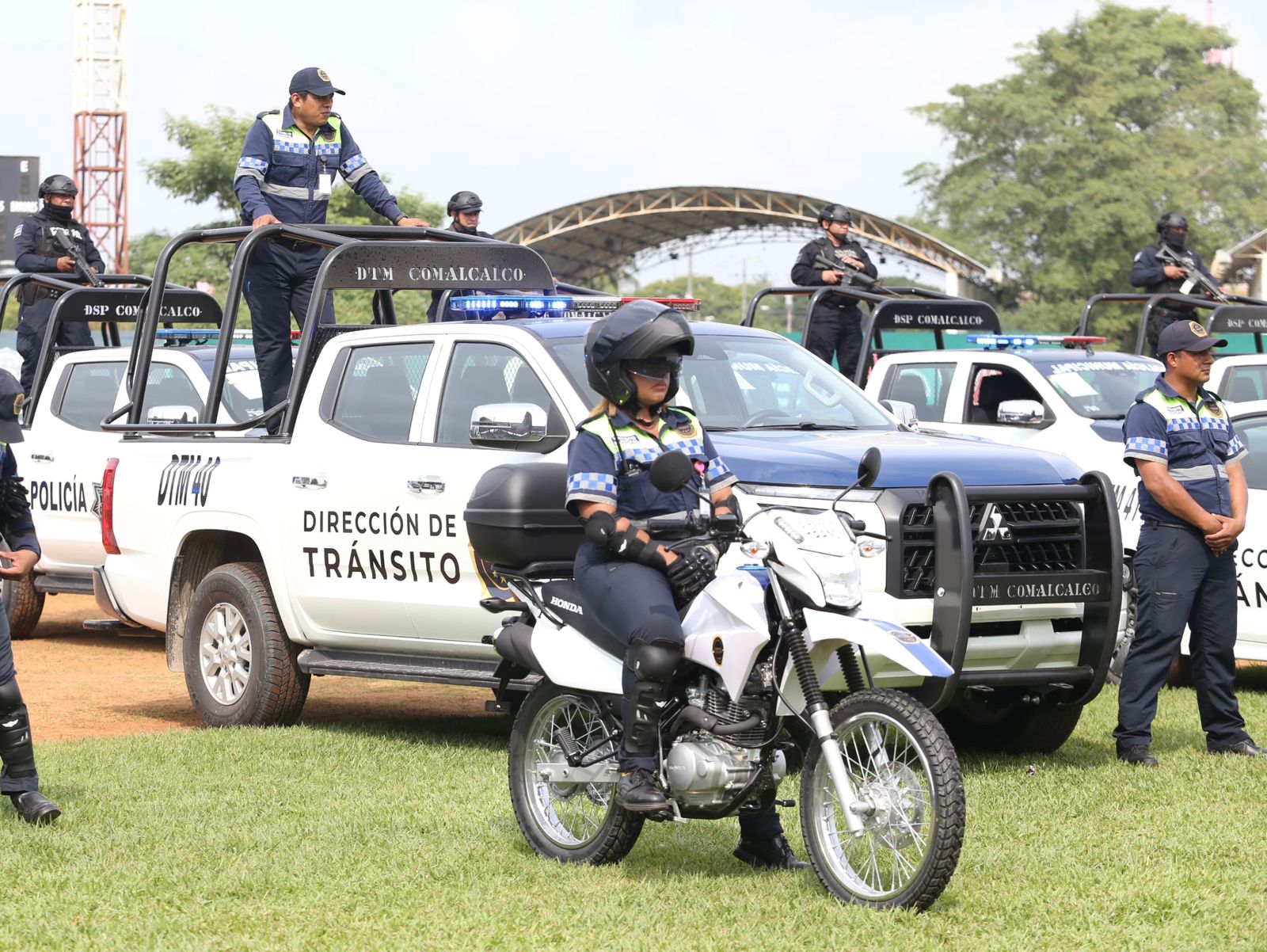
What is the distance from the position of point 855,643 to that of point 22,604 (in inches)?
392

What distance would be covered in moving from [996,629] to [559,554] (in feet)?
6.79

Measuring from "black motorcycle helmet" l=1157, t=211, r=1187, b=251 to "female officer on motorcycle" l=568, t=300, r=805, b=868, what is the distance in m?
11.0

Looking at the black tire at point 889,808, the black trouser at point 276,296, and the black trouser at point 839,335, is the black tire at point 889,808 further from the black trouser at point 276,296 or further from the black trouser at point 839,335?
the black trouser at point 839,335

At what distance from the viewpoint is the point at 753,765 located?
6.02 meters

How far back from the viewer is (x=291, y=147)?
11.5m

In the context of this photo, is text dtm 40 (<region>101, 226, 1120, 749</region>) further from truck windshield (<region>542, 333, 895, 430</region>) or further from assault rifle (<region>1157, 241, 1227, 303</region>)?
assault rifle (<region>1157, 241, 1227, 303</region>)

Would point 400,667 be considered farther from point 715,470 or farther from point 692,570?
point 692,570

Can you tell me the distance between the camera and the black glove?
611cm

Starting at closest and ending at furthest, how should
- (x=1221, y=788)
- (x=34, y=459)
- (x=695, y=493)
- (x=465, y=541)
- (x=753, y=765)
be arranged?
1. (x=753, y=765)
2. (x=695, y=493)
3. (x=1221, y=788)
4. (x=465, y=541)
5. (x=34, y=459)

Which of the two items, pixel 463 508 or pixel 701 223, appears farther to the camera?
pixel 701 223

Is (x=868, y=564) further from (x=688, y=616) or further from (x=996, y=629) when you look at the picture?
(x=688, y=616)

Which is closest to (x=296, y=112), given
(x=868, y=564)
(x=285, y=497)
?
(x=285, y=497)

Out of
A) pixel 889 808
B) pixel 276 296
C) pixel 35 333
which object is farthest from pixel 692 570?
pixel 35 333

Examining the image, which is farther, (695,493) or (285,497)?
(285,497)
